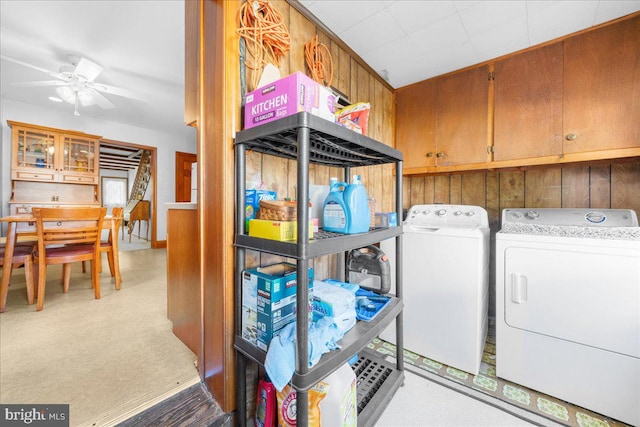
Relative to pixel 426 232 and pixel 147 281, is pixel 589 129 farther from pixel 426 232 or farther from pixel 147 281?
pixel 147 281

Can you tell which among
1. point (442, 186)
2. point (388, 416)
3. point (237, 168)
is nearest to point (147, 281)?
point (237, 168)

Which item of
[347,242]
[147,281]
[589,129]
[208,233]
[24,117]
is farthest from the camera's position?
[24,117]

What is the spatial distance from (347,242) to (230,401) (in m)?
0.84

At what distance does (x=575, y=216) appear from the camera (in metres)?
1.72

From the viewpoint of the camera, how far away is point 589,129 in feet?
5.23

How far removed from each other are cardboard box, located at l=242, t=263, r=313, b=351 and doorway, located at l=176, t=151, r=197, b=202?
535 cm

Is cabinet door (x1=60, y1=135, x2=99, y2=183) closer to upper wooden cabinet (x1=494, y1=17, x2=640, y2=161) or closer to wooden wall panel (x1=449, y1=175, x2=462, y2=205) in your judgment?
wooden wall panel (x1=449, y1=175, x2=462, y2=205)

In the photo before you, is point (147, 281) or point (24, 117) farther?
point (24, 117)

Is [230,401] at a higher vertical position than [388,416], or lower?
higher

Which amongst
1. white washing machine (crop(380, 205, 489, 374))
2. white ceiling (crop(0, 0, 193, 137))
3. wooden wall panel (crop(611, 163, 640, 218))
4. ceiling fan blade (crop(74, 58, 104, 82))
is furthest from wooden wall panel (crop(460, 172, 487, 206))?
ceiling fan blade (crop(74, 58, 104, 82))

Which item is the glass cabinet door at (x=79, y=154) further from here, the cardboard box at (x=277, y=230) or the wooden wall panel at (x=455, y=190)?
the wooden wall panel at (x=455, y=190)

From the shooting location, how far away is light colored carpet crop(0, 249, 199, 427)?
3.69 feet

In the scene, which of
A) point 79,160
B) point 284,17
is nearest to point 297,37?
point 284,17

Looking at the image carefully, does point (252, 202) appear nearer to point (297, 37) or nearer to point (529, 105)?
point (297, 37)
